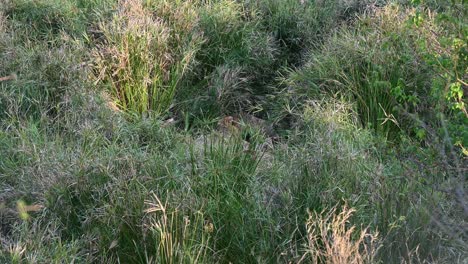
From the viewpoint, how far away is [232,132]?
5902mm

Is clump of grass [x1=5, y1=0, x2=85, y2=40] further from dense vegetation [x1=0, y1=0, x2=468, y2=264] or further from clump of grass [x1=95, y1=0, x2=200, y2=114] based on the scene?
clump of grass [x1=95, y1=0, x2=200, y2=114]

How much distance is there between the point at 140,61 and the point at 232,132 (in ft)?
5.96

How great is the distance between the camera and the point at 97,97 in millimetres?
6934

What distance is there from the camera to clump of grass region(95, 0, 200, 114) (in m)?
7.30

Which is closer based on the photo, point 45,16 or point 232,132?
point 232,132

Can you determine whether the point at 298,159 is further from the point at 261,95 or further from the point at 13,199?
the point at 261,95

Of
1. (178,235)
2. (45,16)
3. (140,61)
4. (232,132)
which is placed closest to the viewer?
(178,235)

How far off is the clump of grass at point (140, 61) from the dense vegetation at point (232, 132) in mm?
20

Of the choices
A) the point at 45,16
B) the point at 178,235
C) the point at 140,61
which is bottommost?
the point at 45,16

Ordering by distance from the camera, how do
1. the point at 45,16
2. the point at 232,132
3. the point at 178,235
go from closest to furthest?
the point at 178,235, the point at 232,132, the point at 45,16

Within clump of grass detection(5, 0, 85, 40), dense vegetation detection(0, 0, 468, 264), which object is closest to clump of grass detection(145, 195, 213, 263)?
dense vegetation detection(0, 0, 468, 264)

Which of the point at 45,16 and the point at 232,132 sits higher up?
the point at 232,132

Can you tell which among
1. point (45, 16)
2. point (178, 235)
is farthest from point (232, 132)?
point (45, 16)

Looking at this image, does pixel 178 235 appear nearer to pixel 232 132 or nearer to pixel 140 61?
pixel 232 132
